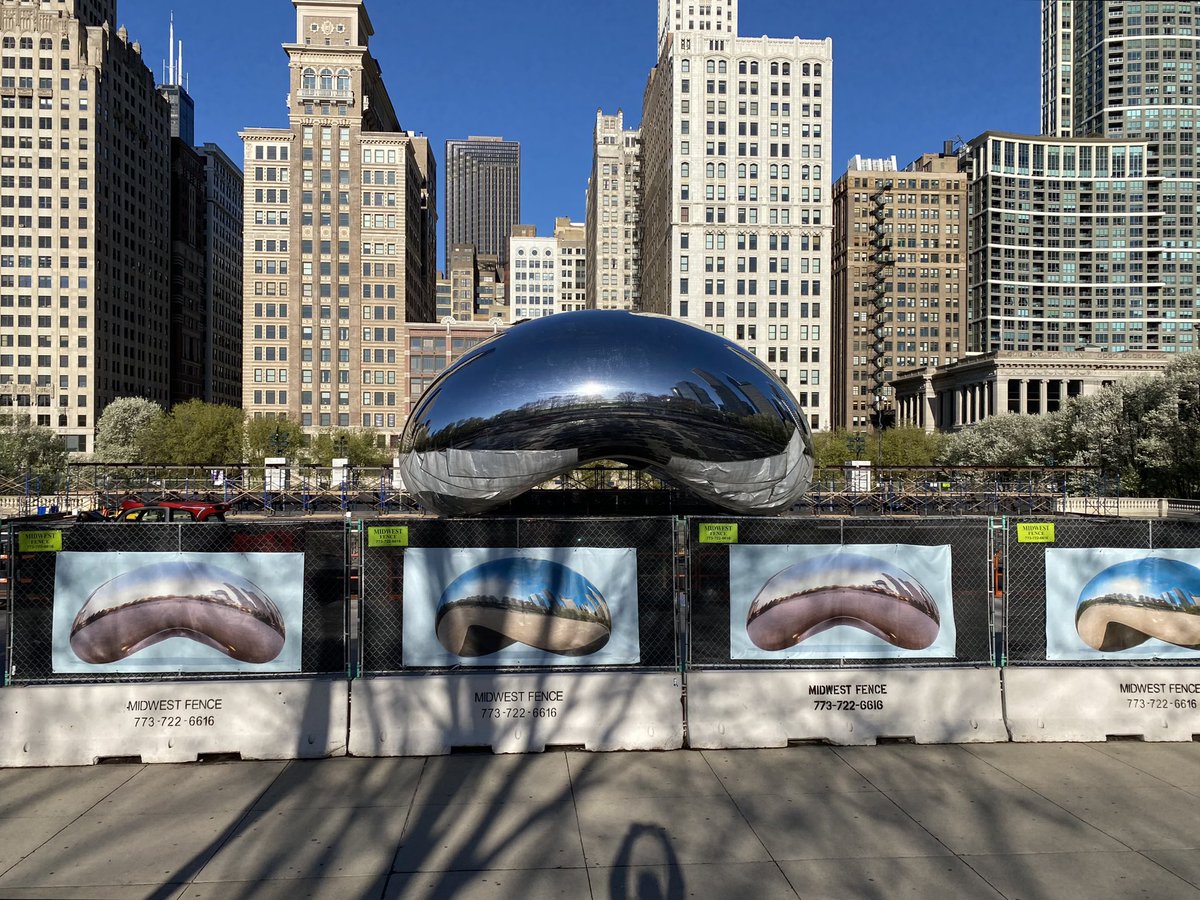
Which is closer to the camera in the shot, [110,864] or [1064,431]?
[110,864]

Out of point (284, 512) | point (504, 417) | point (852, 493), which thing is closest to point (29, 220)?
point (284, 512)

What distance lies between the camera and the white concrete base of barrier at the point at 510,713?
800cm

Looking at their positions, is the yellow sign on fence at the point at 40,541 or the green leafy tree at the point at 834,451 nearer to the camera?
the yellow sign on fence at the point at 40,541

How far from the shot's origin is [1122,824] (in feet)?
21.3

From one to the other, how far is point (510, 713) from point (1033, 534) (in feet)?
20.4

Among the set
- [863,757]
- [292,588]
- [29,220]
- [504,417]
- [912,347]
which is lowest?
[863,757]

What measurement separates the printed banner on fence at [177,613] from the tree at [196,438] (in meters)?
58.0

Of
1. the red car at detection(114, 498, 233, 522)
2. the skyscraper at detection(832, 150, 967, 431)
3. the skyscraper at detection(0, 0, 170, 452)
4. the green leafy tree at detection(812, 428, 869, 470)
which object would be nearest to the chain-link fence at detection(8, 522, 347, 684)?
the red car at detection(114, 498, 233, 522)

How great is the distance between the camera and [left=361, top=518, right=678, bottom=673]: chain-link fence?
820 centimetres

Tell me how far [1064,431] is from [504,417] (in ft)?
185

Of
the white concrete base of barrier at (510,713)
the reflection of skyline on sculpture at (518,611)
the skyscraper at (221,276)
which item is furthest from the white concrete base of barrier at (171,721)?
the skyscraper at (221,276)

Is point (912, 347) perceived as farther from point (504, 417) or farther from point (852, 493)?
point (504, 417)

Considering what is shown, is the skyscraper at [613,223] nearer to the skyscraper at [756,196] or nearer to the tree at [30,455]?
the skyscraper at [756,196]

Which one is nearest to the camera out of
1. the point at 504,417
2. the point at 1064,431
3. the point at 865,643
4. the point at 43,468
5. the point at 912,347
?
the point at 865,643
